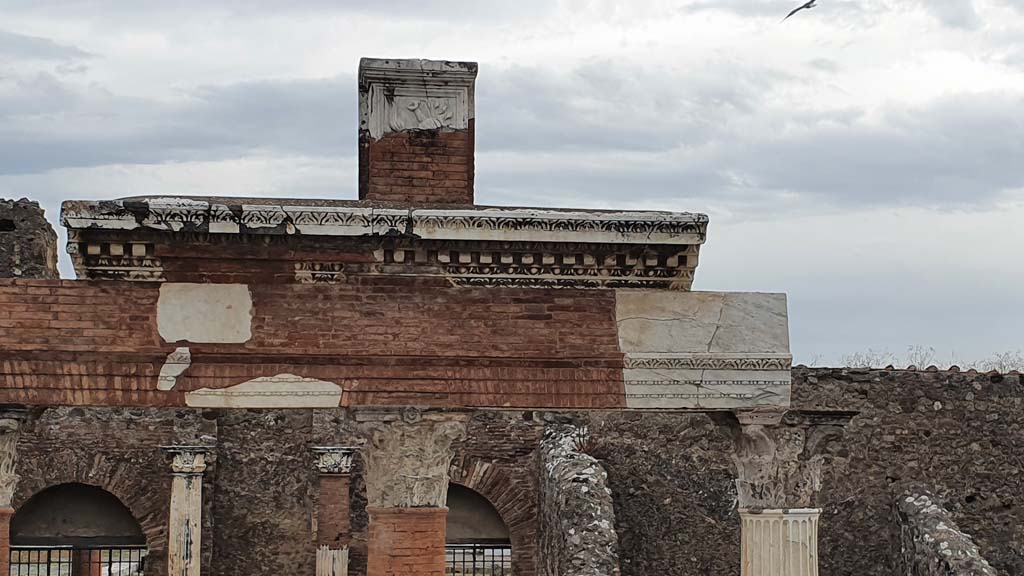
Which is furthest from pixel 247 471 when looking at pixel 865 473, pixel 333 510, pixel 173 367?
pixel 173 367

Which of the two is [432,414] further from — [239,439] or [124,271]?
[239,439]

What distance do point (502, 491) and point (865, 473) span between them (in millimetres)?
3422

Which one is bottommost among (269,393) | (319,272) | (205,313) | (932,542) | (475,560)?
(475,560)

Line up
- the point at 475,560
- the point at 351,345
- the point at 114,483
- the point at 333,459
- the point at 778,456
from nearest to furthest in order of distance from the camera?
the point at 351,345, the point at 778,456, the point at 333,459, the point at 114,483, the point at 475,560

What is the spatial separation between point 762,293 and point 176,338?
112 inches

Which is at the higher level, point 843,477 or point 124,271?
point 124,271

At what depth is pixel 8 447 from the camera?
698cm

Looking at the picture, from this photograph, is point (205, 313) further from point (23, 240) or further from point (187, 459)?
point (23, 240)

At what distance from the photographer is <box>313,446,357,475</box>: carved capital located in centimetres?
1394

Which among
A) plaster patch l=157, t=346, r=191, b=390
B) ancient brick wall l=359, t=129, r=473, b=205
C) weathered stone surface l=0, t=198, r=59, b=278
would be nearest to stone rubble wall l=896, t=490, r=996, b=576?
ancient brick wall l=359, t=129, r=473, b=205

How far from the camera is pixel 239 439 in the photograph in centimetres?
1463

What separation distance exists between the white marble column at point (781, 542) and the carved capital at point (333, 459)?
7099 millimetres

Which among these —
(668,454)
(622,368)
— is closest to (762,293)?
(622,368)

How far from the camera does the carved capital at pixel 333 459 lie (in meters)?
13.9
